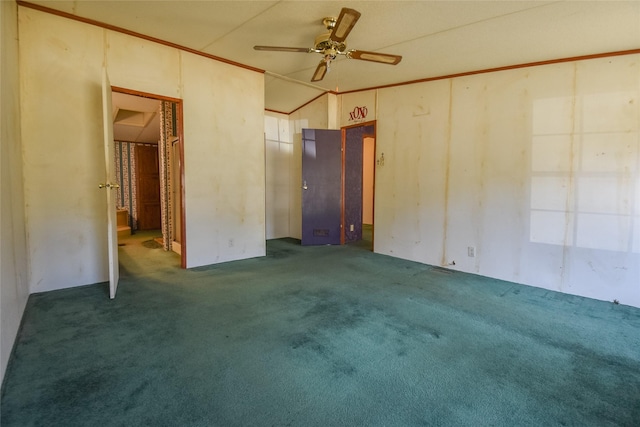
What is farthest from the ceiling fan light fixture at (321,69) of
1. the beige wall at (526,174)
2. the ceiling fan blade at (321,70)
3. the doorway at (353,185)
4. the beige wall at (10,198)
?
the beige wall at (10,198)

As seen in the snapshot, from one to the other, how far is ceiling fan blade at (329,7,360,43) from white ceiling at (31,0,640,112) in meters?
0.30

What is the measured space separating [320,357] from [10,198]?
2.48 metres

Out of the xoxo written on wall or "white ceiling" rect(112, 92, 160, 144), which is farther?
→ the xoxo written on wall

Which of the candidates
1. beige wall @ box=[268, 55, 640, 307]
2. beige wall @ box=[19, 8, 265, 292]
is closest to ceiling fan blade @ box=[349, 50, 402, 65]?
beige wall @ box=[268, 55, 640, 307]

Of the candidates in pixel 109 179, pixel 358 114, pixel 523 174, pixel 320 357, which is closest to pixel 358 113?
pixel 358 114

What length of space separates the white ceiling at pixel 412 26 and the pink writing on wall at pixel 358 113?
1.20 metres

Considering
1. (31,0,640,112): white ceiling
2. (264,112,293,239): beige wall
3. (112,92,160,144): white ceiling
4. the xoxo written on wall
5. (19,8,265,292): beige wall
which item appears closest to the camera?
(31,0,640,112): white ceiling

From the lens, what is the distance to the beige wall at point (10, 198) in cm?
193

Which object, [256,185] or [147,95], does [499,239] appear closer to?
[256,185]

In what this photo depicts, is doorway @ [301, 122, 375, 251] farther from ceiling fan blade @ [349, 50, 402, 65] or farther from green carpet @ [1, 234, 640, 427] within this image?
ceiling fan blade @ [349, 50, 402, 65]

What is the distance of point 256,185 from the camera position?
15.2ft

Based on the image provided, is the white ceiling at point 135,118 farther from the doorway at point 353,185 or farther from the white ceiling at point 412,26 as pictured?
the doorway at point 353,185

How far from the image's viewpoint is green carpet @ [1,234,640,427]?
5.13 feet

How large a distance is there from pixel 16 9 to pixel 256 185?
9.51 feet
